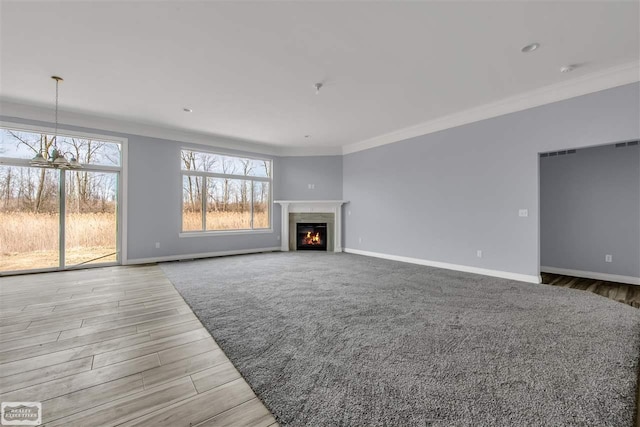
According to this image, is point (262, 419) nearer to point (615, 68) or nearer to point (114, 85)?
point (114, 85)

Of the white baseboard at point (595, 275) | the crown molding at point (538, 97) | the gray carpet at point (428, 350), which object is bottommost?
the gray carpet at point (428, 350)

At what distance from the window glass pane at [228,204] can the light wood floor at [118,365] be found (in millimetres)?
3321

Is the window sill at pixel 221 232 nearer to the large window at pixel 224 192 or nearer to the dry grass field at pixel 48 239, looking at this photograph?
the large window at pixel 224 192

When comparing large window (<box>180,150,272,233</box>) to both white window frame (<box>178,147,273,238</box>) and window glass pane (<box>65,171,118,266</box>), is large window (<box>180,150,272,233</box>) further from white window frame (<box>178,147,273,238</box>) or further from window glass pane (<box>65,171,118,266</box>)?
window glass pane (<box>65,171,118,266</box>)

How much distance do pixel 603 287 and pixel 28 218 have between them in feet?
30.4

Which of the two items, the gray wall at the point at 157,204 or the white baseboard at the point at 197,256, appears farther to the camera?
the white baseboard at the point at 197,256

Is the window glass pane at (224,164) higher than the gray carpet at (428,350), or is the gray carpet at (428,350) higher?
the window glass pane at (224,164)

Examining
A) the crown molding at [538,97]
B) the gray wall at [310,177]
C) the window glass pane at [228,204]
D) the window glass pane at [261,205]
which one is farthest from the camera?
the gray wall at [310,177]

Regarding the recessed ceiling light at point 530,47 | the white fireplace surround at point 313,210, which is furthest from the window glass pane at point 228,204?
the recessed ceiling light at point 530,47

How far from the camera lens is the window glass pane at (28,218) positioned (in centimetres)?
435

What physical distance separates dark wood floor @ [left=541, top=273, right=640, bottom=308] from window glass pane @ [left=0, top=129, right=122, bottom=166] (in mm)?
8120

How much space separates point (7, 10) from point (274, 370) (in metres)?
3.75

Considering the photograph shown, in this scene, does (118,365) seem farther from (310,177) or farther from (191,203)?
(310,177)

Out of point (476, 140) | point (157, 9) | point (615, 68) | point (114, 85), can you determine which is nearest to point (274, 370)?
point (157, 9)
